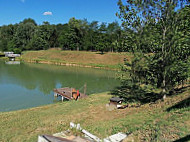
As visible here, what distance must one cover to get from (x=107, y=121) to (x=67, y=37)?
55517 mm

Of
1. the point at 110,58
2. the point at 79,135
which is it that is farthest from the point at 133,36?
the point at 110,58

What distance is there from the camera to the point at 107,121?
27.6 feet

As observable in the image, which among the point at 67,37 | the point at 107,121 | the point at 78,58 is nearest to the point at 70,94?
the point at 107,121

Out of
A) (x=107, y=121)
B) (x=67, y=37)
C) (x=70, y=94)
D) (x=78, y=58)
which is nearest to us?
(x=107, y=121)

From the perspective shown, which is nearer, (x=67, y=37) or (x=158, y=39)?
(x=158, y=39)

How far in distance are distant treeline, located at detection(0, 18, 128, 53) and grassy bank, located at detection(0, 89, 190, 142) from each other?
109 ft

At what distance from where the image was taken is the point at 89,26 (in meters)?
61.4

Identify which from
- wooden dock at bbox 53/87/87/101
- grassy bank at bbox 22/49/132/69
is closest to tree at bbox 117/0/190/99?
wooden dock at bbox 53/87/87/101

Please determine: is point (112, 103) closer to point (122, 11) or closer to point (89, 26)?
point (122, 11)

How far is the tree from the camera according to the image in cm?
907

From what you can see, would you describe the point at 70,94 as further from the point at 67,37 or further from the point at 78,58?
the point at 67,37

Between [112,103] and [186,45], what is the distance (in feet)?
18.7

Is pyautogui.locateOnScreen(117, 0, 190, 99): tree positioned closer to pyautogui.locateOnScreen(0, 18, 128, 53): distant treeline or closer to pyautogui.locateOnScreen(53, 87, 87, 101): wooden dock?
pyautogui.locateOnScreen(53, 87, 87, 101): wooden dock

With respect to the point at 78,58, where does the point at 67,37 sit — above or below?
above
